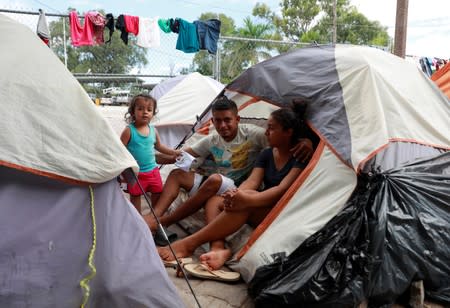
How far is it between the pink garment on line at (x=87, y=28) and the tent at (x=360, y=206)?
4.05m

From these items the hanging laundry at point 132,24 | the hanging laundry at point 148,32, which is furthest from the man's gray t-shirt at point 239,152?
the hanging laundry at point 148,32

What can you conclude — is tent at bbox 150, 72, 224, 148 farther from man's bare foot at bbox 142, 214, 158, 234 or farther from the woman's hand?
the woman's hand

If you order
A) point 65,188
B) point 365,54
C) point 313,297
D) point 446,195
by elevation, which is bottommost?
point 313,297

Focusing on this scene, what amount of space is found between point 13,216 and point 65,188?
0.78 feet

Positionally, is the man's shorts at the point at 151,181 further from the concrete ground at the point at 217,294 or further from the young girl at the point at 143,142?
the concrete ground at the point at 217,294

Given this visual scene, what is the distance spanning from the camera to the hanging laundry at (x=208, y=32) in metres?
6.70

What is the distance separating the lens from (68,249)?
1754mm

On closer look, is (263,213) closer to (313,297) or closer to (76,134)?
(313,297)

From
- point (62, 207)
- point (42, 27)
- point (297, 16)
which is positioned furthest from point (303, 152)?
point (297, 16)

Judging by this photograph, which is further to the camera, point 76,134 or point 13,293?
point 76,134

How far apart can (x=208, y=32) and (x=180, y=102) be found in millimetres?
1715

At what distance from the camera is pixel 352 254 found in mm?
2002

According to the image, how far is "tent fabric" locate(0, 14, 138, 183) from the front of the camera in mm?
1713

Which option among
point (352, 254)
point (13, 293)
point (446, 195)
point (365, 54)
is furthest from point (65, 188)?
point (365, 54)
